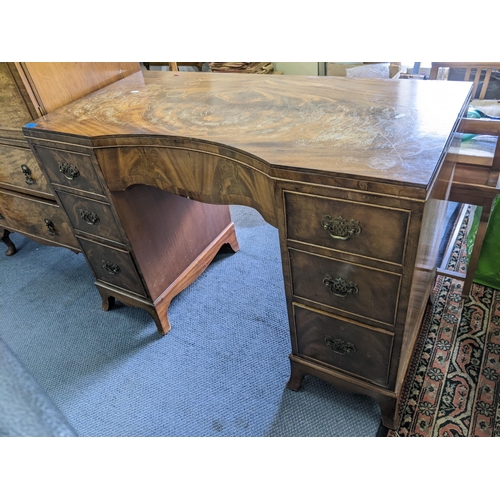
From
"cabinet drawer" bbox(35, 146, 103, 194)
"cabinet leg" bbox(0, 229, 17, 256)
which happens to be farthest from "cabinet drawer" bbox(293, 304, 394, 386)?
"cabinet leg" bbox(0, 229, 17, 256)

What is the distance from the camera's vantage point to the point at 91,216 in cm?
142

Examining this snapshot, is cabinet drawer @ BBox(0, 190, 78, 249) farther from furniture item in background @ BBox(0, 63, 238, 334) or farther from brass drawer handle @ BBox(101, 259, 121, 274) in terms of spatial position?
brass drawer handle @ BBox(101, 259, 121, 274)

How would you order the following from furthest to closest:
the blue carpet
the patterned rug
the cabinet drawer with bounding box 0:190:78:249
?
the cabinet drawer with bounding box 0:190:78:249
the blue carpet
the patterned rug

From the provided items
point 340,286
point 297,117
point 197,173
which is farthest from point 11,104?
point 340,286

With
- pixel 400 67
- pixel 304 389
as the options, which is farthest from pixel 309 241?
pixel 400 67

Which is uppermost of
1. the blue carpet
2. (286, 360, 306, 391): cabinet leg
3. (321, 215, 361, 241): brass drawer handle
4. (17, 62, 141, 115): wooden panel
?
(17, 62, 141, 115): wooden panel

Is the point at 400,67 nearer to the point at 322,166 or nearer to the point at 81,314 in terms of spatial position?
the point at 322,166

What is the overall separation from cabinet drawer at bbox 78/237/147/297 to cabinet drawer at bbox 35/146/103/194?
266 mm

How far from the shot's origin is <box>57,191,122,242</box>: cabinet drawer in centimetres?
137

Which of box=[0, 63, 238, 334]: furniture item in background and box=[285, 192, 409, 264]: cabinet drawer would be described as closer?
box=[285, 192, 409, 264]: cabinet drawer

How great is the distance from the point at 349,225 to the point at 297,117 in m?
0.38

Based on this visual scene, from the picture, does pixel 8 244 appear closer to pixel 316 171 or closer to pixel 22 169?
pixel 22 169

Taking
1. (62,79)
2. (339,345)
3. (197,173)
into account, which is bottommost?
(339,345)

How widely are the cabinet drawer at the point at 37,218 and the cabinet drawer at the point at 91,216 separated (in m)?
0.13
